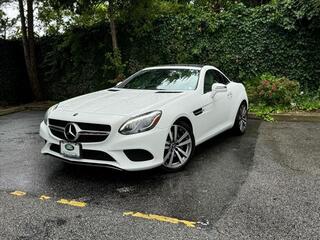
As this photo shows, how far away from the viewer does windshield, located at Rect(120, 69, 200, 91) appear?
217 inches

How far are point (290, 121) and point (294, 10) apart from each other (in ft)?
10.2

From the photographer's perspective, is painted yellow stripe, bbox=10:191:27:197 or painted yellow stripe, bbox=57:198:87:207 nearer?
painted yellow stripe, bbox=57:198:87:207

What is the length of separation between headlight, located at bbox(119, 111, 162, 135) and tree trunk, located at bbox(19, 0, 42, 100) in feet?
31.2

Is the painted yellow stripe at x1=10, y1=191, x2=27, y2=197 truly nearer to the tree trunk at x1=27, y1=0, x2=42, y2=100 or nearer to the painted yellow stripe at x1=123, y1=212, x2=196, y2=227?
the painted yellow stripe at x1=123, y1=212, x2=196, y2=227

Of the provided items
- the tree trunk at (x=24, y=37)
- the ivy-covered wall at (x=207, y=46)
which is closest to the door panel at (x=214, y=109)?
the ivy-covered wall at (x=207, y=46)

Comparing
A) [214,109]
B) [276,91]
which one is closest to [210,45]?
[276,91]

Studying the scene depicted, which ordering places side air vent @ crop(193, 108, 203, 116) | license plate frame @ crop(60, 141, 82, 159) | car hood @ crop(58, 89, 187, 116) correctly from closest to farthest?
license plate frame @ crop(60, 141, 82, 159), car hood @ crop(58, 89, 187, 116), side air vent @ crop(193, 108, 203, 116)

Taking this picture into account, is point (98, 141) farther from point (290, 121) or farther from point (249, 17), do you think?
point (249, 17)

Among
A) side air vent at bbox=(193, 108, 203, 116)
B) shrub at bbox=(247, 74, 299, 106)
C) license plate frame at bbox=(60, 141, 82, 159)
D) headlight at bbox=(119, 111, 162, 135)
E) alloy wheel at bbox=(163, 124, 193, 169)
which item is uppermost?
headlight at bbox=(119, 111, 162, 135)

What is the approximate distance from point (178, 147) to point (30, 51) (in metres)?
9.56

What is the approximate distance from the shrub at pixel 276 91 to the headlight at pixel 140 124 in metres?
5.41

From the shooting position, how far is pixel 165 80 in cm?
573

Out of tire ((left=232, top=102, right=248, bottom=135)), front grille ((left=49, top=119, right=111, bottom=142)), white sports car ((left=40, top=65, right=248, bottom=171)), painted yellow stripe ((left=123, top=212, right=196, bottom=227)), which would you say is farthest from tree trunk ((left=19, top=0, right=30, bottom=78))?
painted yellow stripe ((left=123, top=212, right=196, bottom=227))

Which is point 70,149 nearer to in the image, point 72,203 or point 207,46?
point 72,203
